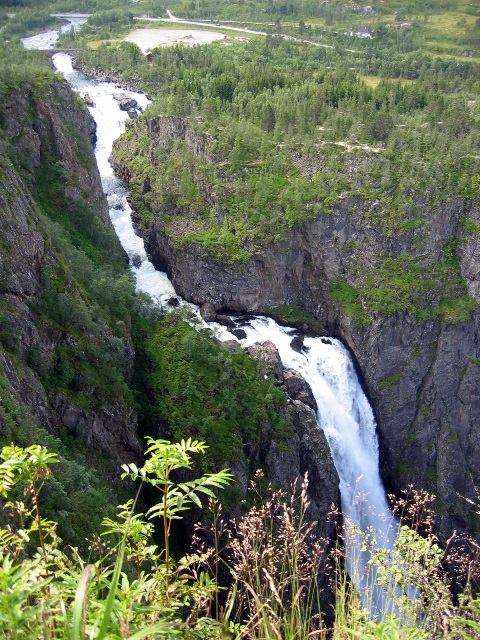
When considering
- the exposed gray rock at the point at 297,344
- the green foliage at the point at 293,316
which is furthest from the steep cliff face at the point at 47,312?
the green foliage at the point at 293,316

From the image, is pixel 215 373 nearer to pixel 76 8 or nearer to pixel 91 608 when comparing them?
pixel 91 608

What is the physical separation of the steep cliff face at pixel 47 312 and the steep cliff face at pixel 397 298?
10.8 m

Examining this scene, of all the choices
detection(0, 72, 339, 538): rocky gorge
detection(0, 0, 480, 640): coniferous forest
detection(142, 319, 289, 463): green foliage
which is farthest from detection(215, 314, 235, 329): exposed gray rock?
detection(142, 319, 289, 463): green foliage

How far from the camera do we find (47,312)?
24312 millimetres

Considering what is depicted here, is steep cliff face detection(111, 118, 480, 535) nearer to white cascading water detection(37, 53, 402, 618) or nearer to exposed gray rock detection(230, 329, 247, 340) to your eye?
white cascading water detection(37, 53, 402, 618)

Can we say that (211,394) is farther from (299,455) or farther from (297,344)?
(297,344)

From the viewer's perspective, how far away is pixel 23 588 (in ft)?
13.6

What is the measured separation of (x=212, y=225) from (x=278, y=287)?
6.51 m

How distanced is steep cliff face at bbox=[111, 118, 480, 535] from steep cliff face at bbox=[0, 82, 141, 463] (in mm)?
10763

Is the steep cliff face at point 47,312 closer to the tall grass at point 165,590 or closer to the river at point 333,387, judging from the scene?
the river at point 333,387

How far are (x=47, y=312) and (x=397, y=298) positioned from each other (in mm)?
23463

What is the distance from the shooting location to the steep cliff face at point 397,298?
1497 inches

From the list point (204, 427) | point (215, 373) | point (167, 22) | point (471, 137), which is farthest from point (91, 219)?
point (167, 22)

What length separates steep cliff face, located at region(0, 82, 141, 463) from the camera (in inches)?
864
